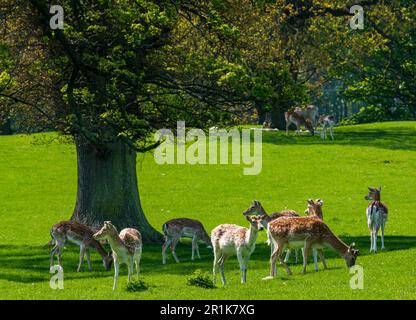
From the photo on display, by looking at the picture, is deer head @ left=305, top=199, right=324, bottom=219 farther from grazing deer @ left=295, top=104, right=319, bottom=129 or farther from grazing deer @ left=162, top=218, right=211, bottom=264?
grazing deer @ left=295, top=104, right=319, bottom=129

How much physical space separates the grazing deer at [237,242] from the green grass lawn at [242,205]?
64cm

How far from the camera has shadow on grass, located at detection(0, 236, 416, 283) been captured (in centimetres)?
2623

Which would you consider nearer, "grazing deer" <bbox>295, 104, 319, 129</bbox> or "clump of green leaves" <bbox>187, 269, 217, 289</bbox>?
"clump of green leaves" <bbox>187, 269, 217, 289</bbox>

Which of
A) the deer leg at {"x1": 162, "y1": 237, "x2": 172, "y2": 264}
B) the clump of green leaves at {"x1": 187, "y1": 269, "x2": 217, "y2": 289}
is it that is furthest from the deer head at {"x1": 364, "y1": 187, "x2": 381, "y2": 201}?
the clump of green leaves at {"x1": 187, "y1": 269, "x2": 217, "y2": 289}

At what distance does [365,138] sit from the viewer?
60.5 meters

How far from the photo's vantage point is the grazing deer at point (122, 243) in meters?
22.1

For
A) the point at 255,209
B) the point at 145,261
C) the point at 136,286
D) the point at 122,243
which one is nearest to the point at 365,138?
the point at 255,209

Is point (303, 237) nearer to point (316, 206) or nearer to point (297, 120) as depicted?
point (316, 206)

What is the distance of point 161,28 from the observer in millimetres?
30734

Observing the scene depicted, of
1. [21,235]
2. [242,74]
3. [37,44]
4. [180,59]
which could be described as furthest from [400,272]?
[21,235]

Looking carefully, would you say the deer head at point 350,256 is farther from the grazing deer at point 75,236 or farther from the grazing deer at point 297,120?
the grazing deer at point 297,120

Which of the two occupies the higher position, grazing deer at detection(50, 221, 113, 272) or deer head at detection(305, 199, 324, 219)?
deer head at detection(305, 199, 324, 219)

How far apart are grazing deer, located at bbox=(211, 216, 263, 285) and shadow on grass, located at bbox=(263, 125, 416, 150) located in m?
35.8
